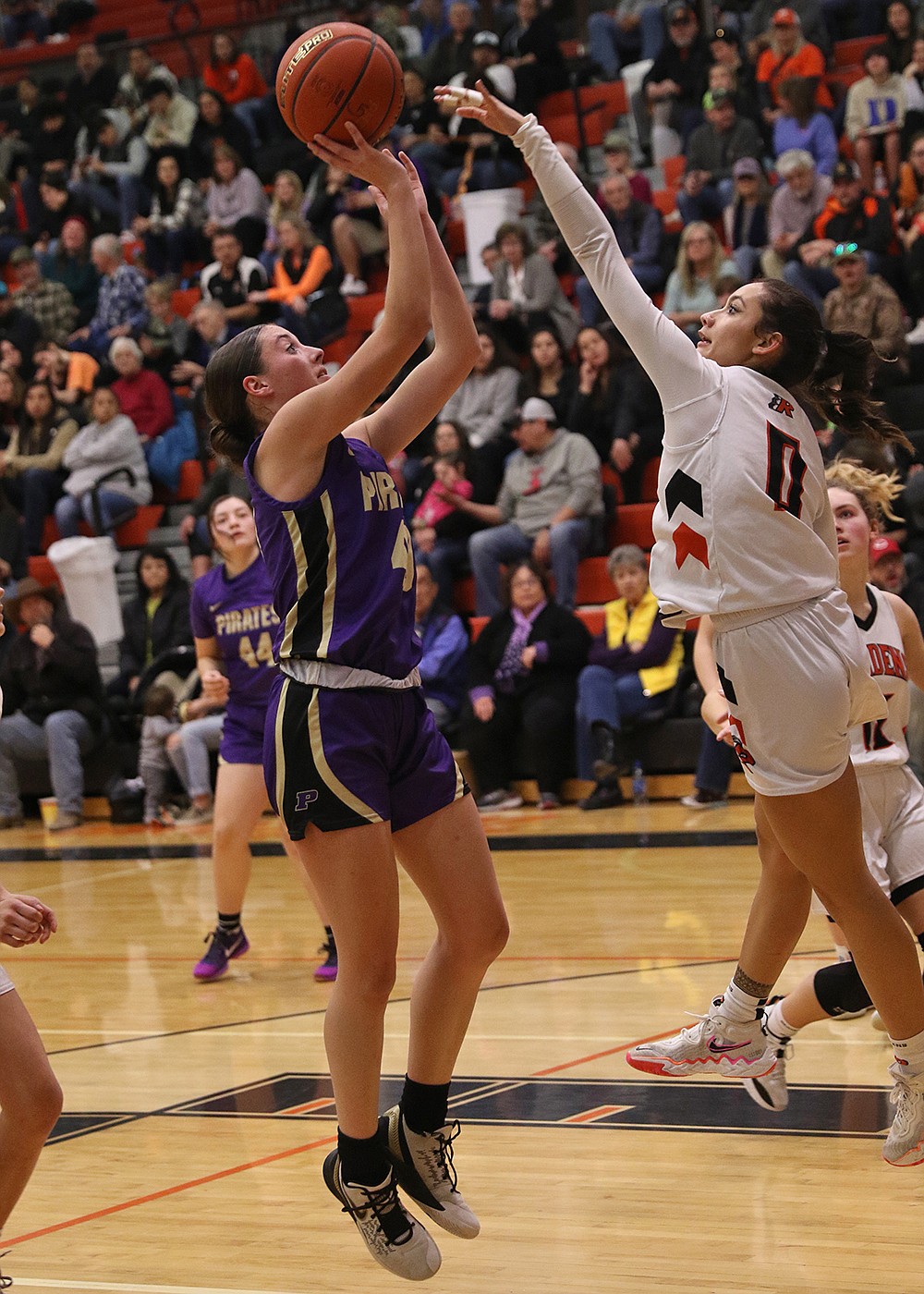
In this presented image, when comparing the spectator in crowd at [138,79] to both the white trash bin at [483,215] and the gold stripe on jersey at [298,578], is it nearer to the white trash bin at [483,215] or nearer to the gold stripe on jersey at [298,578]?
the white trash bin at [483,215]

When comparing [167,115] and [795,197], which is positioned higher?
[167,115]

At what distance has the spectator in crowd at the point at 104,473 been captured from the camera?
13.6 metres

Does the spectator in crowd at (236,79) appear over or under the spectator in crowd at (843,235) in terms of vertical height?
over

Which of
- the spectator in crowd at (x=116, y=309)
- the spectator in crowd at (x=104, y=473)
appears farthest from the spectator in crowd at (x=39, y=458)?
the spectator in crowd at (x=116, y=309)

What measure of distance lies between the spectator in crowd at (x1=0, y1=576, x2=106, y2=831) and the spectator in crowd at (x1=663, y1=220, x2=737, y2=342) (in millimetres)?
4883

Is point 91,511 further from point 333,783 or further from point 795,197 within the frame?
point 333,783

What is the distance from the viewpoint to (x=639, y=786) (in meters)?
10.4

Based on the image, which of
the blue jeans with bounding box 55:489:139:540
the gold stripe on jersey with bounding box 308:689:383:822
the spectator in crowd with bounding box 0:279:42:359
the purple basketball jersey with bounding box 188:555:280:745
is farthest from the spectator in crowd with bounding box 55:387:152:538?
the gold stripe on jersey with bounding box 308:689:383:822

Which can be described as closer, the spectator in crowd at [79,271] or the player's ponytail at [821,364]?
the player's ponytail at [821,364]

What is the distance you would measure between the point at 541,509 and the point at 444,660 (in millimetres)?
1308

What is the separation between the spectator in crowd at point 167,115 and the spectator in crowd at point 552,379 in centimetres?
674

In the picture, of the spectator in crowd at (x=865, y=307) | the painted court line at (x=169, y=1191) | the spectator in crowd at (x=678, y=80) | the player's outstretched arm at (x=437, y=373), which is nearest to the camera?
the player's outstretched arm at (x=437, y=373)

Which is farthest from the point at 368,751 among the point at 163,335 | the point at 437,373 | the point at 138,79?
the point at 138,79

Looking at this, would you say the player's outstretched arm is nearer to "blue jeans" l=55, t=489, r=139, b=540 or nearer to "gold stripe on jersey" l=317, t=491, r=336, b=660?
"gold stripe on jersey" l=317, t=491, r=336, b=660
